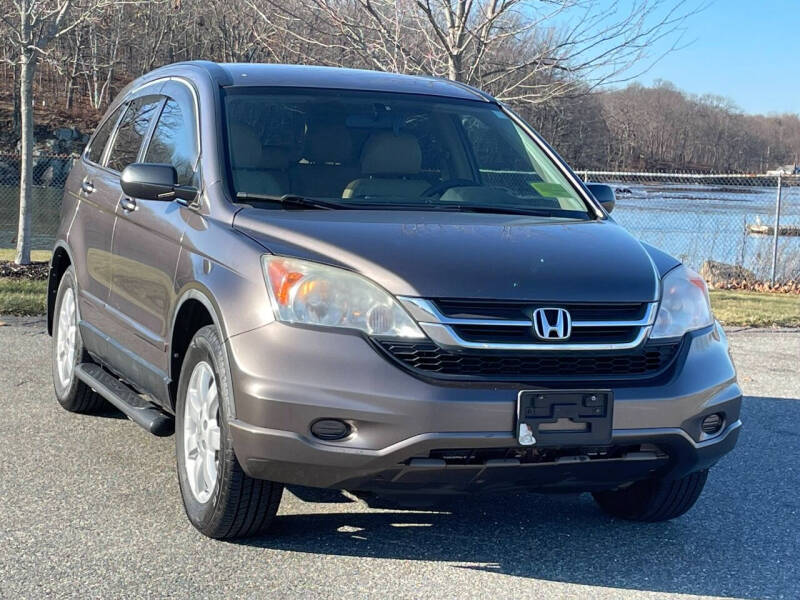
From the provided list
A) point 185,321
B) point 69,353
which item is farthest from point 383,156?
point 69,353

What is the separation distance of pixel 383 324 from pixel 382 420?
32 centimetres

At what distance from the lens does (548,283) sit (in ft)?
11.7

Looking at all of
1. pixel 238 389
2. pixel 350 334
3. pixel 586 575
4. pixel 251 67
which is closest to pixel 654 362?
pixel 586 575

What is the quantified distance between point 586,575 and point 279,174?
206cm

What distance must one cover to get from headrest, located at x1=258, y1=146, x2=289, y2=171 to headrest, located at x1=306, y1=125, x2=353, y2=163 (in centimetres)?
12

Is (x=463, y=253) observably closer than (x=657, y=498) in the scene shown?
Yes

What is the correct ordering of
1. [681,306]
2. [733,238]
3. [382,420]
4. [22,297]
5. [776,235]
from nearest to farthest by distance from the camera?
[382,420]
[681,306]
[22,297]
[776,235]
[733,238]

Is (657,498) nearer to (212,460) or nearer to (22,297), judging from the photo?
(212,460)

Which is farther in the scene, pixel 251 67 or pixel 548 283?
pixel 251 67

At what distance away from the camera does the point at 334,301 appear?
137 inches

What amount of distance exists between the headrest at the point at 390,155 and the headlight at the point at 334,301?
1.17 meters

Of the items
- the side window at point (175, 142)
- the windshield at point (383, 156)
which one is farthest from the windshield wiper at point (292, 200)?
the side window at point (175, 142)

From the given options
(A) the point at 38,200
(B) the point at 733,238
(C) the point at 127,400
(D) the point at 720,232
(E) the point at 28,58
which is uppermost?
(E) the point at 28,58

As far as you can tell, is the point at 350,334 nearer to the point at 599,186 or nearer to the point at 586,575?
the point at 586,575
